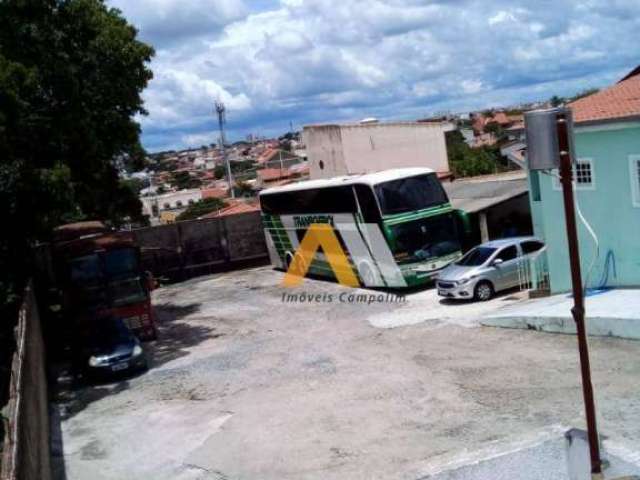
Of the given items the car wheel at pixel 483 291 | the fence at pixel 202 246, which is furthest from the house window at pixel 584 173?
the fence at pixel 202 246

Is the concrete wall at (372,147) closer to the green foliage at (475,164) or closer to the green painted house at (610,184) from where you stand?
the green foliage at (475,164)

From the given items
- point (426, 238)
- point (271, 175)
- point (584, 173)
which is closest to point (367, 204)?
point (426, 238)

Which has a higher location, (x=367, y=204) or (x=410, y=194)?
(x=410, y=194)

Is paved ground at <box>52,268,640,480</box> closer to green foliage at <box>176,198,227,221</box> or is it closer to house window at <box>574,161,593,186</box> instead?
house window at <box>574,161,593,186</box>

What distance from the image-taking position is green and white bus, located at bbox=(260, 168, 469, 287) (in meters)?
21.2

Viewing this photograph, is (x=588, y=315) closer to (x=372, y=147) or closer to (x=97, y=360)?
(x=97, y=360)

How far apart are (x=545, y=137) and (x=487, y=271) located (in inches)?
564

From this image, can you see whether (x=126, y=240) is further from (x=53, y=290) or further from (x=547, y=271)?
(x=547, y=271)

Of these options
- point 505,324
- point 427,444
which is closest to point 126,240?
point 505,324

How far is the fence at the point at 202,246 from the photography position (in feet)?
103

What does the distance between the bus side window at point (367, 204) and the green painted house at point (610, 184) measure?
5.78 metres

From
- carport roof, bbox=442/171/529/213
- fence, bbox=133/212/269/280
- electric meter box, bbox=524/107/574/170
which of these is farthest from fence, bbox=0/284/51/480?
fence, bbox=133/212/269/280

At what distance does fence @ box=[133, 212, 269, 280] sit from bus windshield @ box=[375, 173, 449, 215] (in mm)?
12349

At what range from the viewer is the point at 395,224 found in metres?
21.0
